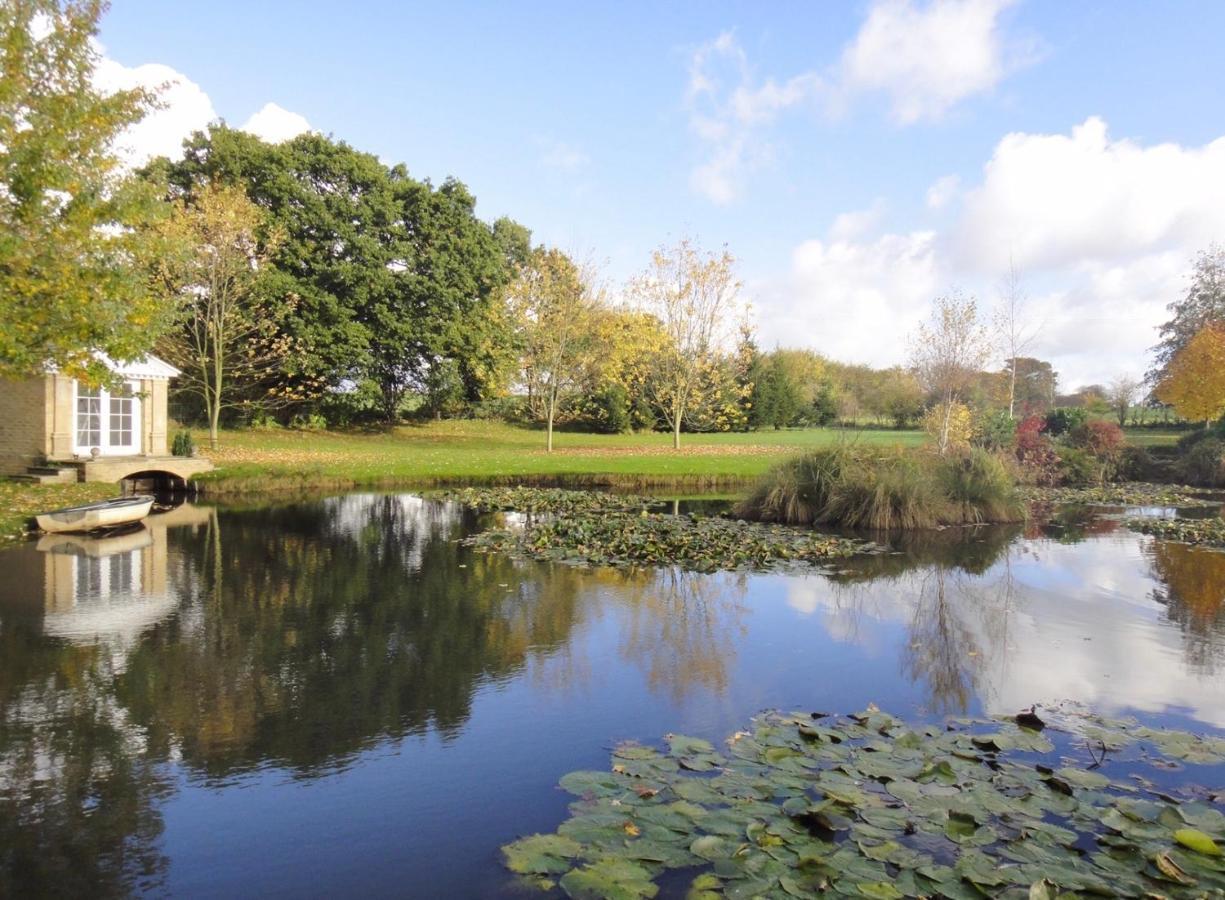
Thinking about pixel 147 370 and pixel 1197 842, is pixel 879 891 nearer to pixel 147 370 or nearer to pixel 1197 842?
Answer: pixel 1197 842

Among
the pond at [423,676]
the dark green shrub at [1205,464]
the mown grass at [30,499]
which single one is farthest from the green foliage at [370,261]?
the dark green shrub at [1205,464]

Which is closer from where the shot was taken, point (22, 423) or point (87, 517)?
point (87, 517)

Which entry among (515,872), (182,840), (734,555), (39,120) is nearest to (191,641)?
(182,840)

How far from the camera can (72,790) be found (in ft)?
14.4

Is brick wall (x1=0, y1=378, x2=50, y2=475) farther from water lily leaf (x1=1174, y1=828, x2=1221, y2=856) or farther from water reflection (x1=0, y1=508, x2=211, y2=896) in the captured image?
water lily leaf (x1=1174, y1=828, x2=1221, y2=856)

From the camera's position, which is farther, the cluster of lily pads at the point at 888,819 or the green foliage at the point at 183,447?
the green foliage at the point at 183,447

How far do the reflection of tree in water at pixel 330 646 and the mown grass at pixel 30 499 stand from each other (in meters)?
3.29

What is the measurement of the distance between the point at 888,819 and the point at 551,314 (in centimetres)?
2874

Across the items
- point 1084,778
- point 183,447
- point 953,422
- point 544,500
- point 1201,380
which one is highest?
point 1201,380

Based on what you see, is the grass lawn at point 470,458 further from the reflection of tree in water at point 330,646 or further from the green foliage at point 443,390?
A: the reflection of tree in water at point 330,646

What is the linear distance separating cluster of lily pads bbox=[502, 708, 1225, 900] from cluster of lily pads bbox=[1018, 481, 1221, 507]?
16.9 meters

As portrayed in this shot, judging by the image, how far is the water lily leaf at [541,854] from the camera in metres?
3.66

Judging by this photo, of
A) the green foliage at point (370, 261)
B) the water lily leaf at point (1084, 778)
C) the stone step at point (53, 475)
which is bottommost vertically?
the water lily leaf at point (1084, 778)

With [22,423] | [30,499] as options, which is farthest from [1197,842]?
[22,423]
